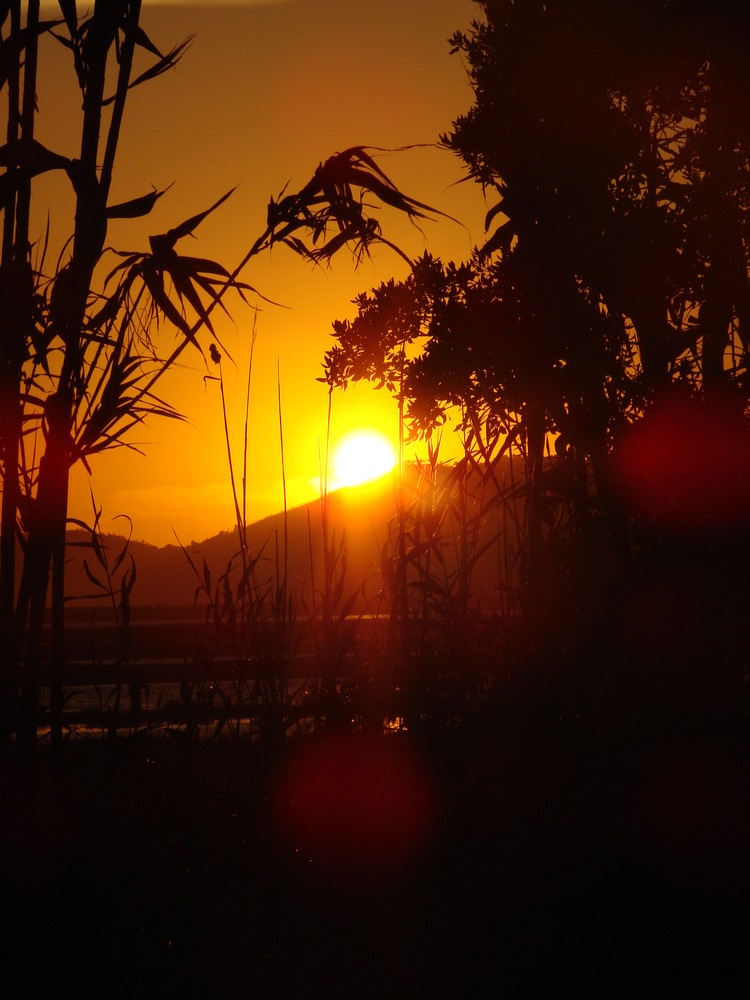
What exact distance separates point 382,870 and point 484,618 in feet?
5.50

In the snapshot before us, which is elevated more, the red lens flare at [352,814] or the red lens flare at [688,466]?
the red lens flare at [688,466]

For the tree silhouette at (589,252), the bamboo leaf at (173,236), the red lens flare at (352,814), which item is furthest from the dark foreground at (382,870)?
the bamboo leaf at (173,236)

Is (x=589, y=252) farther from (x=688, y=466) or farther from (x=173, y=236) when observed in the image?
(x=173, y=236)

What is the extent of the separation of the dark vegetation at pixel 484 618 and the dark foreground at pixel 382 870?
11mm

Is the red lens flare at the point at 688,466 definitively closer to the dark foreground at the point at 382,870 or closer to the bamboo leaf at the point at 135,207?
the dark foreground at the point at 382,870

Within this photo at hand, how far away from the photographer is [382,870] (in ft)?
11.5

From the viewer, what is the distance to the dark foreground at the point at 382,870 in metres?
2.88

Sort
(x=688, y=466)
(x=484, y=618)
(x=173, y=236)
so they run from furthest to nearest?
(x=484, y=618) < (x=688, y=466) < (x=173, y=236)

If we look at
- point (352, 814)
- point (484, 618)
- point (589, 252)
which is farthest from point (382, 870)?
point (589, 252)

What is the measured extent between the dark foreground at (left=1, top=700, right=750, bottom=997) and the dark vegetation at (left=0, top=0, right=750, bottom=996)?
0.01 metres

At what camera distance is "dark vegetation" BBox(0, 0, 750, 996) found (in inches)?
121

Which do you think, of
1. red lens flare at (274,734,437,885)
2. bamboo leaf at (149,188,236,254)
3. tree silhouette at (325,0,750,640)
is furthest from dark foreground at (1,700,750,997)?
bamboo leaf at (149,188,236,254)

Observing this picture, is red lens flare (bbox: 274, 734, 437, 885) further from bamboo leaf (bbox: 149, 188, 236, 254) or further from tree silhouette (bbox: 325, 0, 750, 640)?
bamboo leaf (bbox: 149, 188, 236, 254)

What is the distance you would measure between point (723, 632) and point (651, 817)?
92 centimetres
